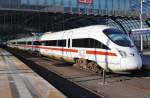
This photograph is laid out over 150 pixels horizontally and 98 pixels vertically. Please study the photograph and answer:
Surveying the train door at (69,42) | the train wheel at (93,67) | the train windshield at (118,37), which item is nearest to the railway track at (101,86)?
the train wheel at (93,67)

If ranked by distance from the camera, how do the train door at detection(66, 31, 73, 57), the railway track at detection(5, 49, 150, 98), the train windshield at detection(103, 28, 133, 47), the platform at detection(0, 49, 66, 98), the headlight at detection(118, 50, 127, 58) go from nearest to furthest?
the platform at detection(0, 49, 66, 98) < the railway track at detection(5, 49, 150, 98) < the headlight at detection(118, 50, 127, 58) < the train windshield at detection(103, 28, 133, 47) < the train door at detection(66, 31, 73, 57)

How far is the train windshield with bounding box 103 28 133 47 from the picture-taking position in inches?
817

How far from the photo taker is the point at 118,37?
69.8 ft

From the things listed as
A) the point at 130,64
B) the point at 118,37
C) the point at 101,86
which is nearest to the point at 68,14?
the point at 118,37

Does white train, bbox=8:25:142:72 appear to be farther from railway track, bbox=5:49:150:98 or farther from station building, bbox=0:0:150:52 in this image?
station building, bbox=0:0:150:52

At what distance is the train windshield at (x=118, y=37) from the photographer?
2075 centimetres

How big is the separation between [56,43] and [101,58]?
42.7 feet

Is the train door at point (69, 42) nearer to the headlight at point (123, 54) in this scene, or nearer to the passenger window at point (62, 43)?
the passenger window at point (62, 43)

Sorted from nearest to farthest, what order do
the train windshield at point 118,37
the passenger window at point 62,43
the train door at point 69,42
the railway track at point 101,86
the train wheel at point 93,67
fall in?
the railway track at point 101,86
the train windshield at point 118,37
the train wheel at point 93,67
the train door at point 69,42
the passenger window at point 62,43

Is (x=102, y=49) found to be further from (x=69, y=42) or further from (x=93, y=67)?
(x=69, y=42)

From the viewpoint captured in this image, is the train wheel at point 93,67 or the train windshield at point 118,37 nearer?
the train windshield at point 118,37

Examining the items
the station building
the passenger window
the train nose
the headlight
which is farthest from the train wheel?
the station building

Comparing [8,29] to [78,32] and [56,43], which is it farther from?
[78,32]

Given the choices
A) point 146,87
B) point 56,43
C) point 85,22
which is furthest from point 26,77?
point 85,22
